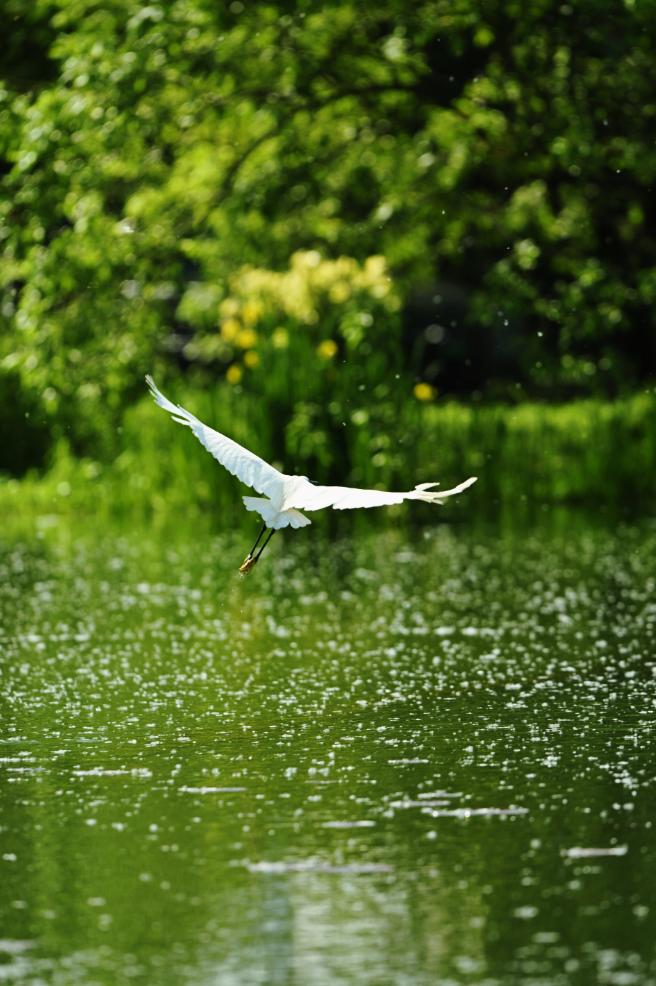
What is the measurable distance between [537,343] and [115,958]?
9.31 m

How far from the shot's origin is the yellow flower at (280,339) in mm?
14711

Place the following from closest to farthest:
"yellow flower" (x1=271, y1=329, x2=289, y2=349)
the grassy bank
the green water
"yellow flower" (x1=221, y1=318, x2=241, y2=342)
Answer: the green water, the grassy bank, "yellow flower" (x1=271, y1=329, x2=289, y2=349), "yellow flower" (x1=221, y1=318, x2=241, y2=342)

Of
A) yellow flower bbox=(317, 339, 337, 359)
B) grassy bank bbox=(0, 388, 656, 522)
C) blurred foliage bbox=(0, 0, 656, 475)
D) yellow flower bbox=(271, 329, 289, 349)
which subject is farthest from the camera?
yellow flower bbox=(271, 329, 289, 349)

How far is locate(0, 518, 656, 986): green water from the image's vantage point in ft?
12.7

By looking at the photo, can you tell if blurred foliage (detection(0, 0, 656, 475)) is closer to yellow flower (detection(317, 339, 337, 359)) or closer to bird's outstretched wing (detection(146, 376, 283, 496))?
yellow flower (detection(317, 339, 337, 359))

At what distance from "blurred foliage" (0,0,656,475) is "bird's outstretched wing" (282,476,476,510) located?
5223 mm

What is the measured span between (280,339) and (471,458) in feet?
5.34

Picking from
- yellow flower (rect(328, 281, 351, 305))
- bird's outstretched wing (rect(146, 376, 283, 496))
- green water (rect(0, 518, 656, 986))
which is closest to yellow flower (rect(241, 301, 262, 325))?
yellow flower (rect(328, 281, 351, 305))

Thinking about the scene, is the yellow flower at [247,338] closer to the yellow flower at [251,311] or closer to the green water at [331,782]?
the yellow flower at [251,311]

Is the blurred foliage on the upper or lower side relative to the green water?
lower

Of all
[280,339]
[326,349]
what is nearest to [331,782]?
[326,349]

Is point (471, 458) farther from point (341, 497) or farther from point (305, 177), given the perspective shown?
point (341, 497)

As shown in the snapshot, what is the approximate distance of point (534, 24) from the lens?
12.2 m

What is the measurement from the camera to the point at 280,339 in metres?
14.8
